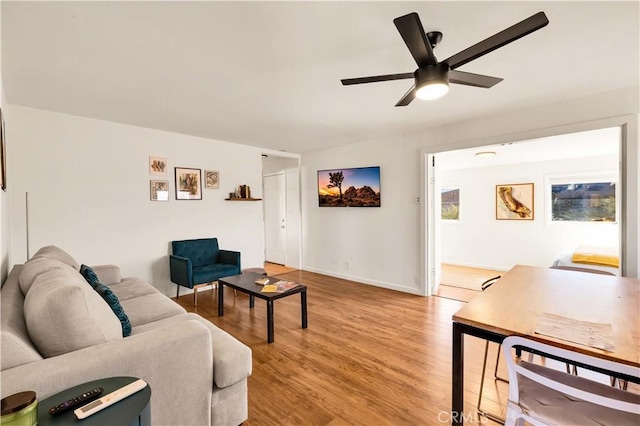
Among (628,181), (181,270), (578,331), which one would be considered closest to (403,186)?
(628,181)

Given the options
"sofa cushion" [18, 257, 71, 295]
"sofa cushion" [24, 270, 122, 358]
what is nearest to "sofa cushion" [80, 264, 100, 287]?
"sofa cushion" [18, 257, 71, 295]

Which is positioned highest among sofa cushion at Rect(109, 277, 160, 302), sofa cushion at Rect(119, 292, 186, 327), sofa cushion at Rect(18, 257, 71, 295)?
sofa cushion at Rect(18, 257, 71, 295)

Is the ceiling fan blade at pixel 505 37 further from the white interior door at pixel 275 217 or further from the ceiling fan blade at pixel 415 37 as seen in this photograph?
the white interior door at pixel 275 217

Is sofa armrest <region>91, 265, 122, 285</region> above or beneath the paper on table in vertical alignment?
beneath

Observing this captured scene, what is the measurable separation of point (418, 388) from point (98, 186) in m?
3.92

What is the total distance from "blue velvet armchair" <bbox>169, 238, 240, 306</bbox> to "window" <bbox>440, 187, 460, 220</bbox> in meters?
4.78

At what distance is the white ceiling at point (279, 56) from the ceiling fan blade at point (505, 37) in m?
0.27

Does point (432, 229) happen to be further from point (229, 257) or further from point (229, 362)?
point (229, 362)

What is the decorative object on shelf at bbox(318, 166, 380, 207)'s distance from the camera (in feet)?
14.6

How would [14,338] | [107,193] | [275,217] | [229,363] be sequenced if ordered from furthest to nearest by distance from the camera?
1. [275,217]
2. [107,193]
3. [229,363]
4. [14,338]

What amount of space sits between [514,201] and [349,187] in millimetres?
3373

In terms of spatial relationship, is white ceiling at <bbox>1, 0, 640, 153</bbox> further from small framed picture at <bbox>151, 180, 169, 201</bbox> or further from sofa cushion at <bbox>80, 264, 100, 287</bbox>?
sofa cushion at <bbox>80, 264, 100, 287</bbox>

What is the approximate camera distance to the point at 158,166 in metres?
3.82

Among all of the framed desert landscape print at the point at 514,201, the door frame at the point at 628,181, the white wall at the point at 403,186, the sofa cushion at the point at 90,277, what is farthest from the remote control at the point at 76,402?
the framed desert landscape print at the point at 514,201
